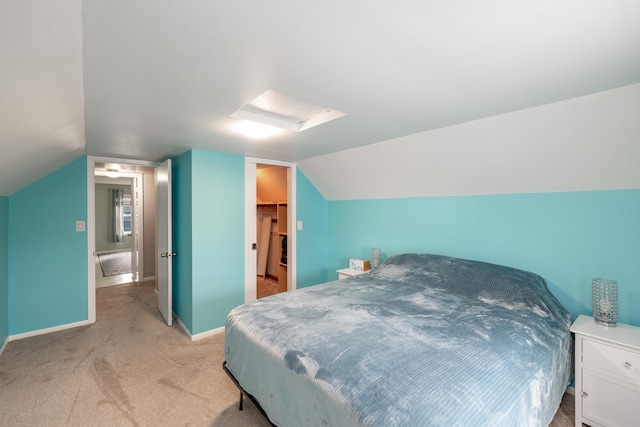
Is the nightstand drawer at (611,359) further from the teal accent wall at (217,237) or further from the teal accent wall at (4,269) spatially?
the teal accent wall at (4,269)

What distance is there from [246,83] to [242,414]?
217 centimetres

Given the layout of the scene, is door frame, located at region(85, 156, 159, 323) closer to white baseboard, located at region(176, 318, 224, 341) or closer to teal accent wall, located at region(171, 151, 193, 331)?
teal accent wall, located at region(171, 151, 193, 331)

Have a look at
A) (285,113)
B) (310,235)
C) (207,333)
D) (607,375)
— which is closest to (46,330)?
(207,333)

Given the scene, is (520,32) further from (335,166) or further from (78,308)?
(78,308)

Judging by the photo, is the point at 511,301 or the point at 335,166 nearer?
the point at 511,301

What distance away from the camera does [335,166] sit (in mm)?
3592

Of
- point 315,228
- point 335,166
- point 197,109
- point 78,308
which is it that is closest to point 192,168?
point 197,109

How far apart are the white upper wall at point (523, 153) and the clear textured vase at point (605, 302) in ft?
Result: 2.30

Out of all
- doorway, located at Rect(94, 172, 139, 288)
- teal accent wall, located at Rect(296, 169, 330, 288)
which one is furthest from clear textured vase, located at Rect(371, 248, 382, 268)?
doorway, located at Rect(94, 172, 139, 288)

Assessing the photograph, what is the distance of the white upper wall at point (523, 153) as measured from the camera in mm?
1774

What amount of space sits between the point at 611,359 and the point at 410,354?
4.50 feet

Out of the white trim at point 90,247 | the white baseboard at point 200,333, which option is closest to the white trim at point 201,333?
the white baseboard at point 200,333

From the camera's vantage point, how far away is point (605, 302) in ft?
6.17

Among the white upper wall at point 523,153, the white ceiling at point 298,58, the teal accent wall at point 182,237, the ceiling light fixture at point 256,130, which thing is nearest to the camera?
the white ceiling at point 298,58
